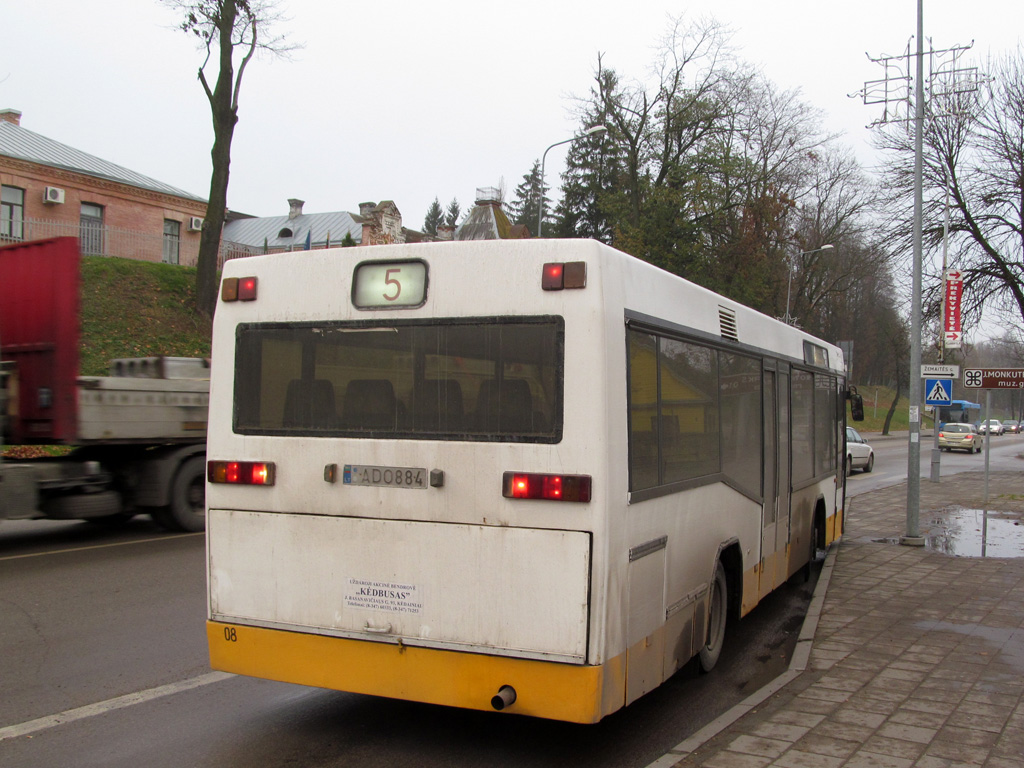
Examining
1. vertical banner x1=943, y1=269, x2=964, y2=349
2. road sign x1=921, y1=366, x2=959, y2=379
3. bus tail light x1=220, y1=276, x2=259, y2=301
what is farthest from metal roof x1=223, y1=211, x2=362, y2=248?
bus tail light x1=220, y1=276, x2=259, y2=301

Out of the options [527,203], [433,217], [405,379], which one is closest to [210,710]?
[405,379]

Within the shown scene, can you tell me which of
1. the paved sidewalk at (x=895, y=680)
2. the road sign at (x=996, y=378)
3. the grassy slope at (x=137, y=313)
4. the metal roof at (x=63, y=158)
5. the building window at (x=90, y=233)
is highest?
the metal roof at (x=63, y=158)

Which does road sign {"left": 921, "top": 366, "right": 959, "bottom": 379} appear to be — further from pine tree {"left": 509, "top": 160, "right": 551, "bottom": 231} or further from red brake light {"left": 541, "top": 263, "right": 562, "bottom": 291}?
pine tree {"left": 509, "top": 160, "right": 551, "bottom": 231}

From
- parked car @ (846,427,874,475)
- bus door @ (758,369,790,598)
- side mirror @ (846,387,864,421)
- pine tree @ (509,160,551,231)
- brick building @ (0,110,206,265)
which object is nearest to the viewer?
bus door @ (758,369,790,598)

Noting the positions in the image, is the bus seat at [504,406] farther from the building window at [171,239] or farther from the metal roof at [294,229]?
the metal roof at [294,229]

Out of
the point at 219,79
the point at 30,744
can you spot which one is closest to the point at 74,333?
the point at 30,744

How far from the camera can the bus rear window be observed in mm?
4316

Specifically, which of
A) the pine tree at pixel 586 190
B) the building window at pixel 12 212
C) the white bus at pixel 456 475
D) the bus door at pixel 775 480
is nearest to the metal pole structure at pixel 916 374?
the bus door at pixel 775 480

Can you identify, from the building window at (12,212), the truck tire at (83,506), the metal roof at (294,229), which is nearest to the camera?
the truck tire at (83,506)

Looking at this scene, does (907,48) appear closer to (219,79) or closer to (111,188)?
(219,79)

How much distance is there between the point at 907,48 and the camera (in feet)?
52.5

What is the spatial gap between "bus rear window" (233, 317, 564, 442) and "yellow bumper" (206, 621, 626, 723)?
108cm

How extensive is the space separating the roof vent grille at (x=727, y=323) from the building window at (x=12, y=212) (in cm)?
3076

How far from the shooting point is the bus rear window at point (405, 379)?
14.2 ft
